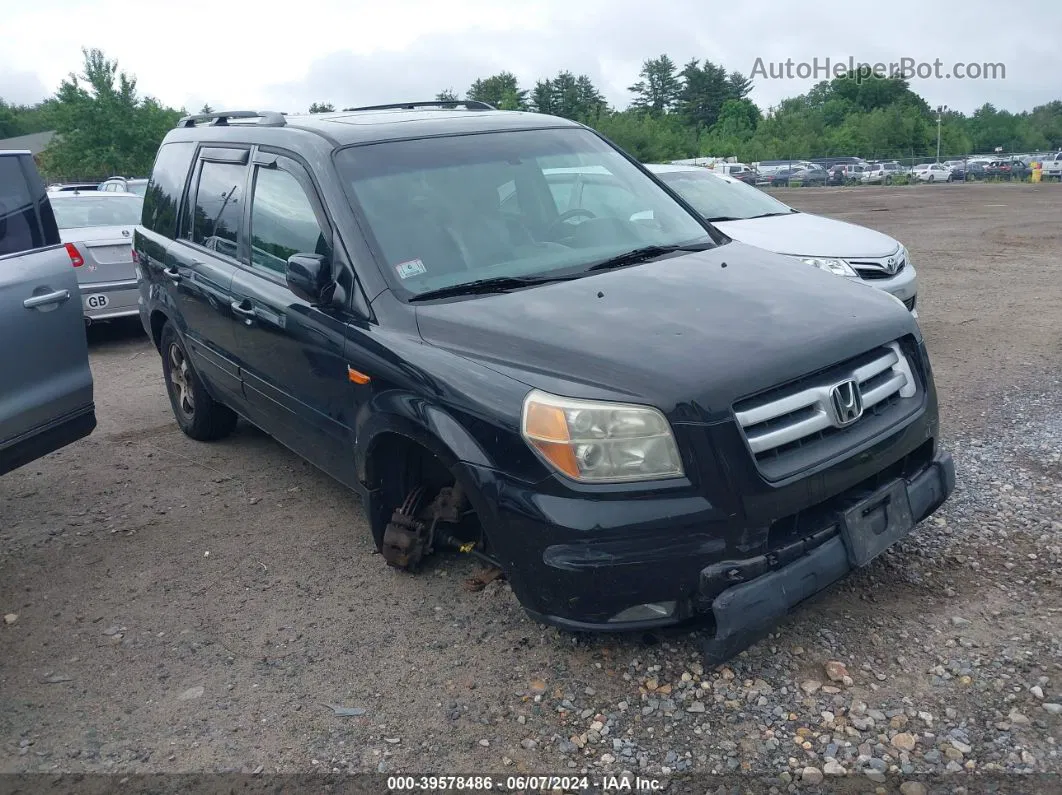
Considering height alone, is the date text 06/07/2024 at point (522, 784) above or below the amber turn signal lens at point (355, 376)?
below

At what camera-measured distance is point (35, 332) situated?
4574mm

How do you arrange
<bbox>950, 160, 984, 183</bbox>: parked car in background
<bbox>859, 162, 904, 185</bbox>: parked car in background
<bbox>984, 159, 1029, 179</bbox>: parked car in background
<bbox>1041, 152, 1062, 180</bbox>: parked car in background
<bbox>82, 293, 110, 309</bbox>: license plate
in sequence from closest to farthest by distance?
<bbox>82, 293, 110, 309</bbox>: license plate
<bbox>1041, 152, 1062, 180</bbox>: parked car in background
<bbox>984, 159, 1029, 179</bbox>: parked car in background
<bbox>950, 160, 984, 183</bbox>: parked car in background
<bbox>859, 162, 904, 185</bbox>: parked car in background

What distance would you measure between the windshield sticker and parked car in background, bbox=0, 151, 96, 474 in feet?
6.69

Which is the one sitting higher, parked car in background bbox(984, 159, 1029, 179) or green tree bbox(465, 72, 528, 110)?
green tree bbox(465, 72, 528, 110)

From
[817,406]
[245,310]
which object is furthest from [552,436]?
[245,310]

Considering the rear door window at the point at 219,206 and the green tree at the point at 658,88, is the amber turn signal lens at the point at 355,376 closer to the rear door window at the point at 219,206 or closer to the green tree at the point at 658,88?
the rear door window at the point at 219,206

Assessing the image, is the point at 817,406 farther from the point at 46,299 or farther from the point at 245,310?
the point at 46,299

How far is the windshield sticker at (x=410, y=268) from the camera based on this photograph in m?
3.77

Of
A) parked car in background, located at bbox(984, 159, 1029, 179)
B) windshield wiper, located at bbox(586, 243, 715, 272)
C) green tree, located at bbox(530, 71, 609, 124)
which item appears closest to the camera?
windshield wiper, located at bbox(586, 243, 715, 272)

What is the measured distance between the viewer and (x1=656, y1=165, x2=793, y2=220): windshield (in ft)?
28.5

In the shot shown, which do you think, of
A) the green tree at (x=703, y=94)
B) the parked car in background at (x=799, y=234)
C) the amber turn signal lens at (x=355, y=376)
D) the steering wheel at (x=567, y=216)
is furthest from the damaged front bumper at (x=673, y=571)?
the green tree at (x=703, y=94)

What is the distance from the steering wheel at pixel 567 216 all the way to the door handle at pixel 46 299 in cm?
251

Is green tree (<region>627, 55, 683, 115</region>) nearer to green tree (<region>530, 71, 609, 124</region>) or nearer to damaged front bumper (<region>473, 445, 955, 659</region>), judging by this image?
green tree (<region>530, 71, 609, 124</region>)

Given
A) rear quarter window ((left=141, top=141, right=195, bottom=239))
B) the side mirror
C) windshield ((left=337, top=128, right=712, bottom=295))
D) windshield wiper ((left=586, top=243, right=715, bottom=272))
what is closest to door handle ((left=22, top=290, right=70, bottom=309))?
rear quarter window ((left=141, top=141, right=195, bottom=239))
